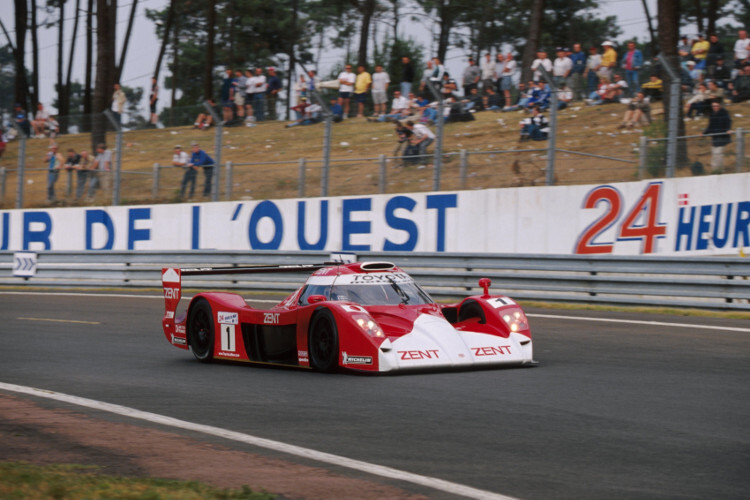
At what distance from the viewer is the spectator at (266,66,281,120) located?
73.7ft

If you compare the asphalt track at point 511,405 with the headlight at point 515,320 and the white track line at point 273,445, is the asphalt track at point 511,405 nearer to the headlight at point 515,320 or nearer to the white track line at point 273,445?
the white track line at point 273,445

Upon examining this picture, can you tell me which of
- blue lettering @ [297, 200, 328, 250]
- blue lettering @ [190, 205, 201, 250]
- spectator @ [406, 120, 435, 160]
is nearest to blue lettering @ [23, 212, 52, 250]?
blue lettering @ [190, 205, 201, 250]

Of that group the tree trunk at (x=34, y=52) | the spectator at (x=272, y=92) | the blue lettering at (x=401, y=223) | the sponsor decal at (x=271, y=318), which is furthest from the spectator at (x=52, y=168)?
the tree trunk at (x=34, y=52)

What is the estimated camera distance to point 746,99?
53.1 ft

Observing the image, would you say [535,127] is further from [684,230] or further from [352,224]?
[352,224]

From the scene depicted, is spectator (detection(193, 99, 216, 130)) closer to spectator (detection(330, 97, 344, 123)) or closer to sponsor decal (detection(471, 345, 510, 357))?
spectator (detection(330, 97, 344, 123))

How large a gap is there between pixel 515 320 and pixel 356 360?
1.68m

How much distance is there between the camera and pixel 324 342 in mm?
9320

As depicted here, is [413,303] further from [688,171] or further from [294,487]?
[688,171]

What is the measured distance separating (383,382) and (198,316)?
315 cm

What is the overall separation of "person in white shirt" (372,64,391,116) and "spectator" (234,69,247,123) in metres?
3.03

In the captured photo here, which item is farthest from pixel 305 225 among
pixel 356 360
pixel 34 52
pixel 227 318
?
pixel 34 52

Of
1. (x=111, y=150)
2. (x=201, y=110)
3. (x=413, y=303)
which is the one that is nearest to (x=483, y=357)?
(x=413, y=303)

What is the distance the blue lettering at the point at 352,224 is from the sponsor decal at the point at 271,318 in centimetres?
1053
